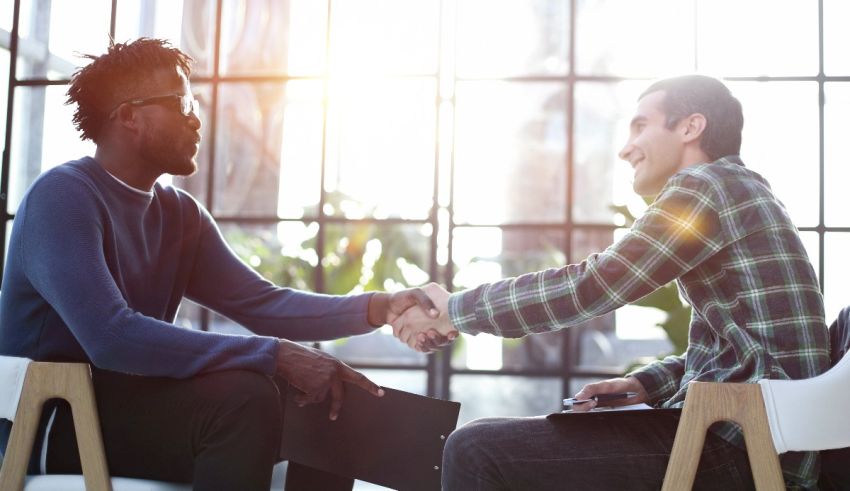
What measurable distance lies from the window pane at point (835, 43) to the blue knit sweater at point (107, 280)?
224 cm

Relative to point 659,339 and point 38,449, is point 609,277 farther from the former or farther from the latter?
point 659,339

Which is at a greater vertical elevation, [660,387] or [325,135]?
[325,135]

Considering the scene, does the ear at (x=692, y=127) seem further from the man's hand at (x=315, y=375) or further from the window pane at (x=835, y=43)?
the window pane at (x=835, y=43)

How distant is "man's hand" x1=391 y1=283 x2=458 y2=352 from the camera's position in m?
2.27

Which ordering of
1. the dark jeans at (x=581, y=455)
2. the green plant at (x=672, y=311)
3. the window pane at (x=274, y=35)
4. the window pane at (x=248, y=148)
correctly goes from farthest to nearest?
the window pane at (x=248, y=148), the window pane at (x=274, y=35), the green plant at (x=672, y=311), the dark jeans at (x=581, y=455)

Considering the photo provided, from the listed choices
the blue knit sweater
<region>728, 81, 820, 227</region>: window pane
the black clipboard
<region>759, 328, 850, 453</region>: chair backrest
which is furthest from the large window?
<region>759, 328, 850, 453</region>: chair backrest

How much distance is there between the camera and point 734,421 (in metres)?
1.47

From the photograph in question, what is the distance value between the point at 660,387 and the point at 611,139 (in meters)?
14.0

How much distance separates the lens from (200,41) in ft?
16.3

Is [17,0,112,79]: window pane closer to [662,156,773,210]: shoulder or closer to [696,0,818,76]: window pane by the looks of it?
[696,0,818,76]: window pane

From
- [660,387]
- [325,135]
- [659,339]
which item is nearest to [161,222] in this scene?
[660,387]

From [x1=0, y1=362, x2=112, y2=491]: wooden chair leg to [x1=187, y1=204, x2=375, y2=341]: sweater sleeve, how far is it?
687 mm

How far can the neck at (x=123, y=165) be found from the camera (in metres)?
2.03

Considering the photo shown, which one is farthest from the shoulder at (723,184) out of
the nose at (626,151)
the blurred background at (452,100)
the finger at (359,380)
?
the blurred background at (452,100)
